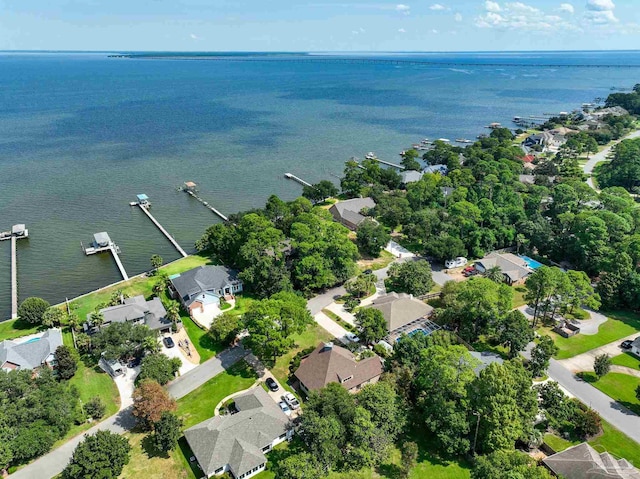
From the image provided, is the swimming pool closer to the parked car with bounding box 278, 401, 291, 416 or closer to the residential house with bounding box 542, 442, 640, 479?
the residential house with bounding box 542, 442, 640, 479

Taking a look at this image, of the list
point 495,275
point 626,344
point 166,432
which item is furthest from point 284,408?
point 626,344

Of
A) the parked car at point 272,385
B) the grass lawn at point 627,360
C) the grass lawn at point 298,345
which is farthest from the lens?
the grass lawn at point 627,360

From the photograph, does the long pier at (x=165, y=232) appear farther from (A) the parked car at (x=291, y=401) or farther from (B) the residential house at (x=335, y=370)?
(A) the parked car at (x=291, y=401)

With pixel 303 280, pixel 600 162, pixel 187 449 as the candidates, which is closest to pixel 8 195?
pixel 303 280

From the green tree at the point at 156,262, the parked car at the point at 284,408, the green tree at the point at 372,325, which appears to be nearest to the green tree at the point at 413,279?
the green tree at the point at 372,325

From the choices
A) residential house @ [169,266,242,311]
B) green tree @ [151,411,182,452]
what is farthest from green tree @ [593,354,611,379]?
residential house @ [169,266,242,311]

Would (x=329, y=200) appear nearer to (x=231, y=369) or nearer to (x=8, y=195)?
(x=231, y=369)
